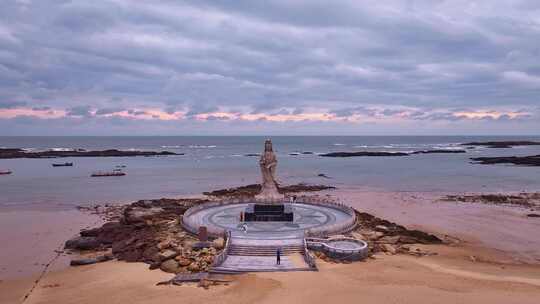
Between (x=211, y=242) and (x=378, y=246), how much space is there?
10.3 m

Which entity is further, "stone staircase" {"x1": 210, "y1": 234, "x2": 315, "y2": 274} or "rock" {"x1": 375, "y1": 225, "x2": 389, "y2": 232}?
"rock" {"x1": 375, "y1": 225, "x2": 389, "y2": 232}

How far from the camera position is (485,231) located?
34.8 meters

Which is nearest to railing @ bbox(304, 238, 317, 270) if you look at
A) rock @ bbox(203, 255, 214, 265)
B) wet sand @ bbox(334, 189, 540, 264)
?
rock @ bbox(203, 255, 214, 265)

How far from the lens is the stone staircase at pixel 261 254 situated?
2195cm

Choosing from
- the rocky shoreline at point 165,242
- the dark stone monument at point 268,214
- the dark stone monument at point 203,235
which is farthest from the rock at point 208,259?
the dark stone monument at point 268,214

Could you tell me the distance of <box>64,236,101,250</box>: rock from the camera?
97.0ft

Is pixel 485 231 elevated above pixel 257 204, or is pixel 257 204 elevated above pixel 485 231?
pixel 257 204

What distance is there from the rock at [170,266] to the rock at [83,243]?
8.71 metres

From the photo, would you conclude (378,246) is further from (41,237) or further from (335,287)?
(41,237)

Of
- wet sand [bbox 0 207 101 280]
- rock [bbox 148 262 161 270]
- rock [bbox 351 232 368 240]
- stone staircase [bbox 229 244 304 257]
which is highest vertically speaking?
stone staircase [bbox 229 244 304 257]

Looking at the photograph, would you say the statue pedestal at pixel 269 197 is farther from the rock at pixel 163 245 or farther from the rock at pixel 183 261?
the rock at pixel 183 261

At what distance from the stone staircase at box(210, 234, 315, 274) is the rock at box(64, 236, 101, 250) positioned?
10632 mm

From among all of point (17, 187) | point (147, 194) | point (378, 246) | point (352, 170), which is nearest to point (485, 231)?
point (378, 246)

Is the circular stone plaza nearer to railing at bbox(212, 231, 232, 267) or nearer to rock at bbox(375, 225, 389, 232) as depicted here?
railing at bbox(212, 231, 232, 267)
